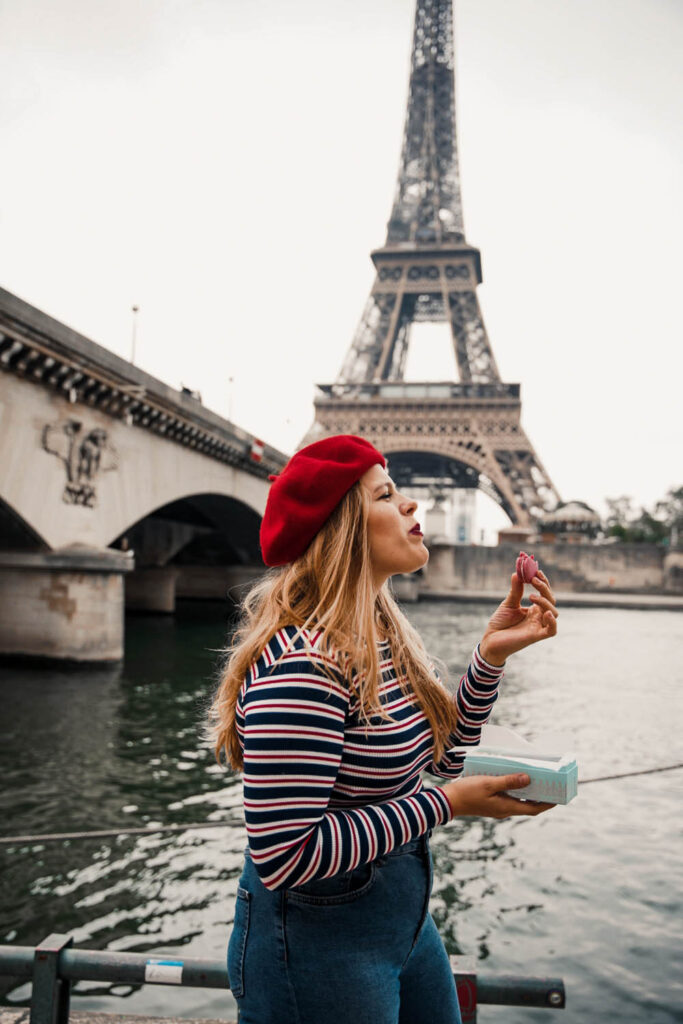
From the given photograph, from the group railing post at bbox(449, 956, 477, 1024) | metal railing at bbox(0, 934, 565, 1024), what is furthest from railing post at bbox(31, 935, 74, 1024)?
railing post at bbox(449, 956, 477, 1024)

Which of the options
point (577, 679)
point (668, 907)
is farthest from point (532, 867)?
point (577, 679)

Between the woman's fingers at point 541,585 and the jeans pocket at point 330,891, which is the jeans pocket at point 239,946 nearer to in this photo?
the jeans pocket at point 330,891

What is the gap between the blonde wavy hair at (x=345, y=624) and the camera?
170cm

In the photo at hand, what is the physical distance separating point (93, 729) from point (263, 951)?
1088 cm

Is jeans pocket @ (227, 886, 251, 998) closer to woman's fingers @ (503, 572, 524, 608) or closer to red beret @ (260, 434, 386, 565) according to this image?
red beret @ (260, 434, 386, 565)

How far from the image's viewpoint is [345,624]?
5.86ft

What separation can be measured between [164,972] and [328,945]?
1069mm

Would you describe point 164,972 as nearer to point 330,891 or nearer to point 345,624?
point 330,891

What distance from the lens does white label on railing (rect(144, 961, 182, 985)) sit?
95.4 inches

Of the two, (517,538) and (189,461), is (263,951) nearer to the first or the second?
(189,461)

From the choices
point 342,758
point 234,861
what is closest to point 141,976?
point 342,758

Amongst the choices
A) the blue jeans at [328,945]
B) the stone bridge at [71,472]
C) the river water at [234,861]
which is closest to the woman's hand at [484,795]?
the blue jeans at [328,945]

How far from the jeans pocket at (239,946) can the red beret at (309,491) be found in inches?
28.2

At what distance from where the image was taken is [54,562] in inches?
669
